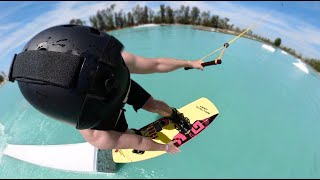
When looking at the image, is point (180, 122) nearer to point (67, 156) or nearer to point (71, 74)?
point (67, 156)

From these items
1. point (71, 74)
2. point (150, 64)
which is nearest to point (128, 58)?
point (150, 64)

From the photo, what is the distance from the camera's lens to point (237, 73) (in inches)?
300

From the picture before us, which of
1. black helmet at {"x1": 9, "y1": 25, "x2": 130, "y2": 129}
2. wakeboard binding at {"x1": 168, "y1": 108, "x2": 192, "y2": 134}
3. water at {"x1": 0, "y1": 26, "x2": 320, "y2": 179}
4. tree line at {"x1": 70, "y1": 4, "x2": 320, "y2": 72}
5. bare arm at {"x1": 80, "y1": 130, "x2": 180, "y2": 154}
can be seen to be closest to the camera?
black helmet at {"x1": 9, "y1": 25, "x2": 130, "y2": 129}

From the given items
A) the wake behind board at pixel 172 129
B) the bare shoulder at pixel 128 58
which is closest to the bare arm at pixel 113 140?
the bare shoulder at pixel 128 58

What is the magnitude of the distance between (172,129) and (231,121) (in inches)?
46.8

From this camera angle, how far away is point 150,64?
4.21 m

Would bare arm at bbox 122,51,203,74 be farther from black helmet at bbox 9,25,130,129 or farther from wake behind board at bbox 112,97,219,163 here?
wake behind board at bbox 112,97,219,163

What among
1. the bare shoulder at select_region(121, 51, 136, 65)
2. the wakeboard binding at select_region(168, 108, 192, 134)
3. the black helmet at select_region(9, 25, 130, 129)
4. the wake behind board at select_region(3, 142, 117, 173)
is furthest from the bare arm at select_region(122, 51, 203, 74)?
the wake behind board at select_region(3, 142, 117, 173)

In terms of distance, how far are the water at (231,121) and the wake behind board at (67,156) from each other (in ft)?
0.46

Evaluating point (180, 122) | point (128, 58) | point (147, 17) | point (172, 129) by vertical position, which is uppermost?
point (128, 58)

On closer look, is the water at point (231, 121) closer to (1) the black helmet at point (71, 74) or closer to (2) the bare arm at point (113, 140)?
(2) the bare arm at point (113, 140)

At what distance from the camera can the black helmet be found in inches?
109

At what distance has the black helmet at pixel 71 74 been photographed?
2.76 metres

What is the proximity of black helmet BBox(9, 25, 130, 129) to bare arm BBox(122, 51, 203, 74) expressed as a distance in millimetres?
779
